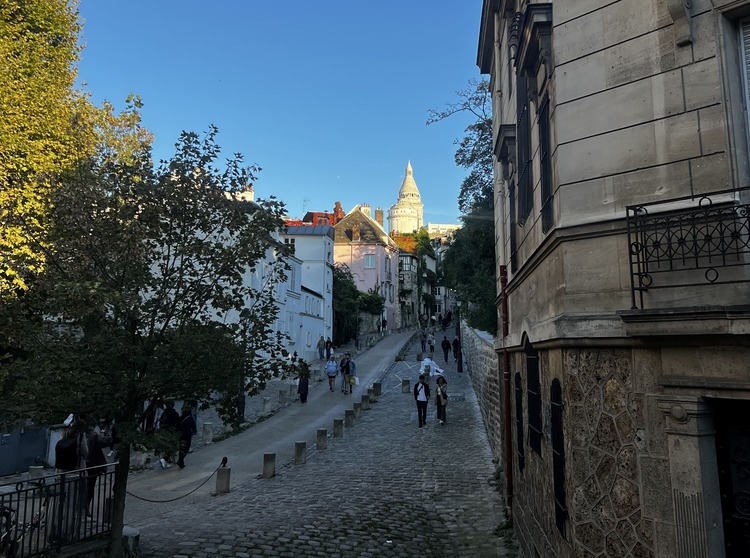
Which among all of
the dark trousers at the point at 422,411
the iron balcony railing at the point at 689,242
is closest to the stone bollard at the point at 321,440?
the dark trousers at the point at 422,411

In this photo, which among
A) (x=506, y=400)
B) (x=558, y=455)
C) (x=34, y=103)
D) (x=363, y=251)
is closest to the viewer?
(x=558, y=455)

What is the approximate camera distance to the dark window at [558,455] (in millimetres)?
5410

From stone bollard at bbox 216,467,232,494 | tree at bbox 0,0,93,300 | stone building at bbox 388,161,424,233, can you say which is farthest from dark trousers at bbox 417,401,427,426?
stone building at bbox 388,161,424,233

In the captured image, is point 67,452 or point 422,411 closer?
point 67,452

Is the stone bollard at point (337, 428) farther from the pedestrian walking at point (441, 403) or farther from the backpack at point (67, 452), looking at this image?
the backpack at point (67, 452)

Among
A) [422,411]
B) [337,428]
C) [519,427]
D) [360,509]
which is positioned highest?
[519,427]

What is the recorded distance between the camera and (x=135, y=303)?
23.3 feet

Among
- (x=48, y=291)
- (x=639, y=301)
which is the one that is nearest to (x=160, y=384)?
(x=48, y=291)

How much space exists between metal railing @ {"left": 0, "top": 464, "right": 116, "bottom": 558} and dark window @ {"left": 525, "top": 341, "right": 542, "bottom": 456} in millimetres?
5990

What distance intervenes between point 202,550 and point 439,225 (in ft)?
576

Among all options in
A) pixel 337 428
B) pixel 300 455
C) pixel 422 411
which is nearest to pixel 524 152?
pixel 300 455

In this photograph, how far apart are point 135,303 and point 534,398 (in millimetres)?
5304

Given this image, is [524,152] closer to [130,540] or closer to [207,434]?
Result: [130,540]

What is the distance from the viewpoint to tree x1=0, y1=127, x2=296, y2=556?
6.93 m
